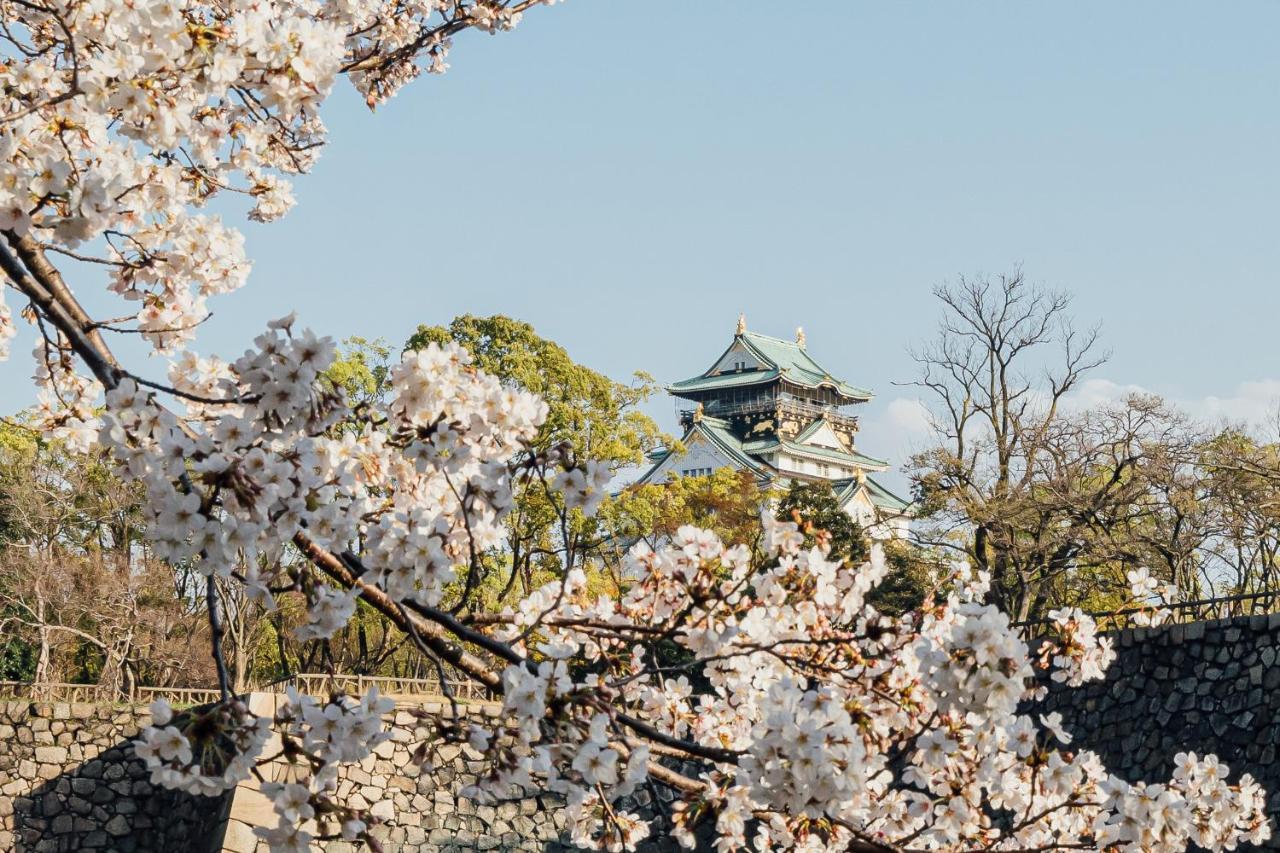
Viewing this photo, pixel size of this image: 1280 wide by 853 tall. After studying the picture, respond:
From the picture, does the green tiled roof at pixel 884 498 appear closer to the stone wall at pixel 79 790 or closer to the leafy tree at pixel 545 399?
the leafy tree at pixel 545 399

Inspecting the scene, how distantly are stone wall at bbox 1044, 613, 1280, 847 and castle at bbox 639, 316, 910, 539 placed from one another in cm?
3024

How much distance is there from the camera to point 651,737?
3.04 meters

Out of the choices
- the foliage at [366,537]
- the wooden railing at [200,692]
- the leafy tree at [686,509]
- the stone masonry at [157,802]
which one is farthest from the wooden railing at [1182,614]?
the wooden railing at [200,692]

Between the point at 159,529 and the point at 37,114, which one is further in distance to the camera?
the point at 37,114

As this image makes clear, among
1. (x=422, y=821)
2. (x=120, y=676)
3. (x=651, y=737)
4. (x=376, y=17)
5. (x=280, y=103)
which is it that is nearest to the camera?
(x=651, y=737)

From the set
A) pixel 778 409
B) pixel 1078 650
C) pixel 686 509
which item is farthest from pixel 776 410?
pixel 1078 650

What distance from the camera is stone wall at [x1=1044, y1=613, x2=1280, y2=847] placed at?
1034 cm

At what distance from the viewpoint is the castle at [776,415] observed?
4356 cm

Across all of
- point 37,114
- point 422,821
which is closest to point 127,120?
point 37,114

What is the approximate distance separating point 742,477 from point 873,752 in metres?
23.2

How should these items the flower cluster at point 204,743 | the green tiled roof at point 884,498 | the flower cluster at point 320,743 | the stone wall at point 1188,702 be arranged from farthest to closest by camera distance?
1. the green tiled roof at point 884,498
2. the stone wall at point 1188,702
3. the flower cluster at point 320,743
4. the flower cluster at point 204,743

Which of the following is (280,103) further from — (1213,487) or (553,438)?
(553,438)

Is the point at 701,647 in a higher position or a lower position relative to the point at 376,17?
lower

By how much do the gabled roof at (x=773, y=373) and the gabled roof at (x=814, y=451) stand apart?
6.92ft
